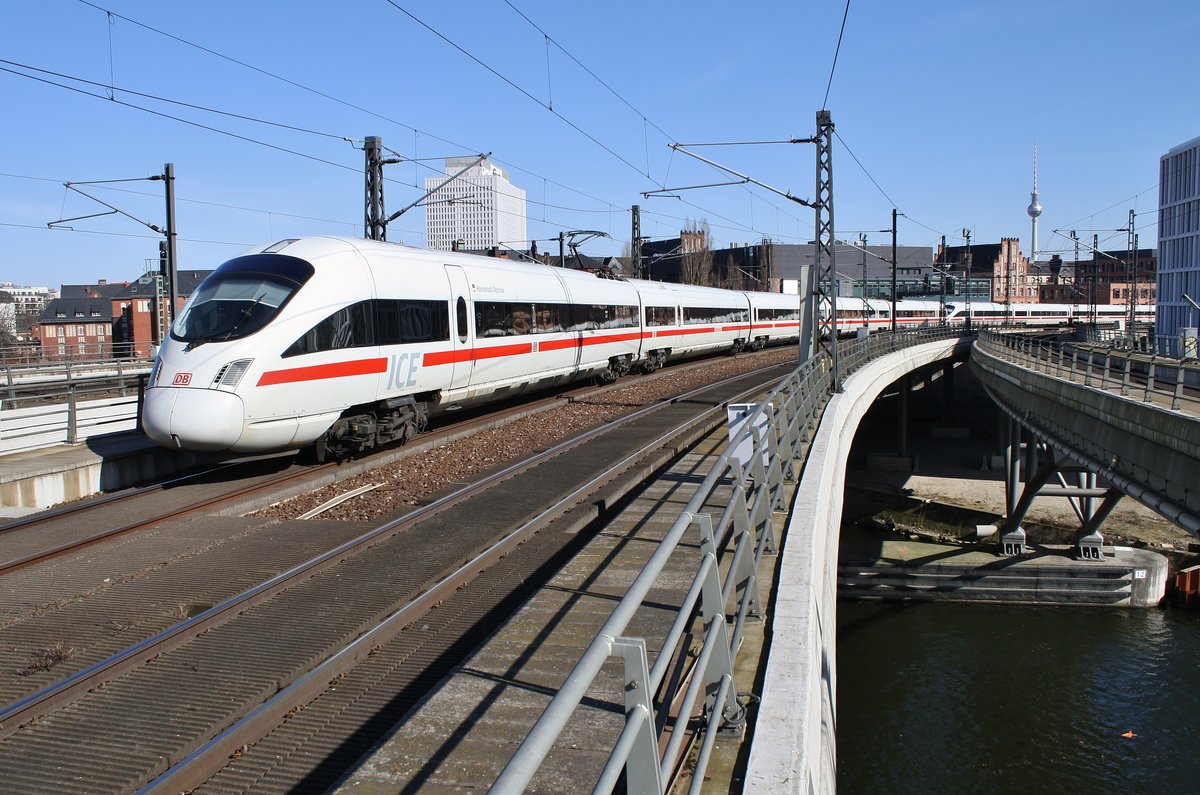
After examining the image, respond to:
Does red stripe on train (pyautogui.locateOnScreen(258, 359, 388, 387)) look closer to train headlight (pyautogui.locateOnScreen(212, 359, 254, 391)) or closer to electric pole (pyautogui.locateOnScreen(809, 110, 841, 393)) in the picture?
train headlight (pyautogui.locateOnScreen(212, 359, 254, 391))

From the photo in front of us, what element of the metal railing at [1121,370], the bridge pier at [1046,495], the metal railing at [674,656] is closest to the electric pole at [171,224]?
the metal railing at [674,656]

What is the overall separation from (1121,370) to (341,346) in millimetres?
16363

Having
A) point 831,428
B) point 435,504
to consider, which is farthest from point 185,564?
point 831,428

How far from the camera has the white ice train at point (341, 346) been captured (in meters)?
10.9

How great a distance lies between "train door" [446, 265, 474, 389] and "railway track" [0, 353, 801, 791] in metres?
6.90

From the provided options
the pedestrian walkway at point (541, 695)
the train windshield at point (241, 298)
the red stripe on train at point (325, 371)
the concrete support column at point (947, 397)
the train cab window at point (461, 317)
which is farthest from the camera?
the concrete support column at point (947, 397)

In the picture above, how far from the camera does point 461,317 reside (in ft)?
52.1

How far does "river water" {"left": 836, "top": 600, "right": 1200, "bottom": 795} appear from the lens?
58.0 ft

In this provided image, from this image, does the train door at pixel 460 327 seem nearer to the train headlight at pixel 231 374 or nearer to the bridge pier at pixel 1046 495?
the train headlight at pixel 231 374

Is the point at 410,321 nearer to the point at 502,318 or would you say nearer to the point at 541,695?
the point at 502,318

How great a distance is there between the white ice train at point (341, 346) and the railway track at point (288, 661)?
2.67 m

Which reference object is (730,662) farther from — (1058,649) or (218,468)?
(1058,649)

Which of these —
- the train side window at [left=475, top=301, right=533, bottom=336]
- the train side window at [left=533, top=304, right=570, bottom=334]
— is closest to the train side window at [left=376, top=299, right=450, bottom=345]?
the train side window at [left=475, top=301, right=533, bottom=336]

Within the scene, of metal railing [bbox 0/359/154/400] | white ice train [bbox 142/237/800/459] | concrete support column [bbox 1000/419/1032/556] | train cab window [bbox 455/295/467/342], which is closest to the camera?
white ice train [bbox 142/237/800/459]
